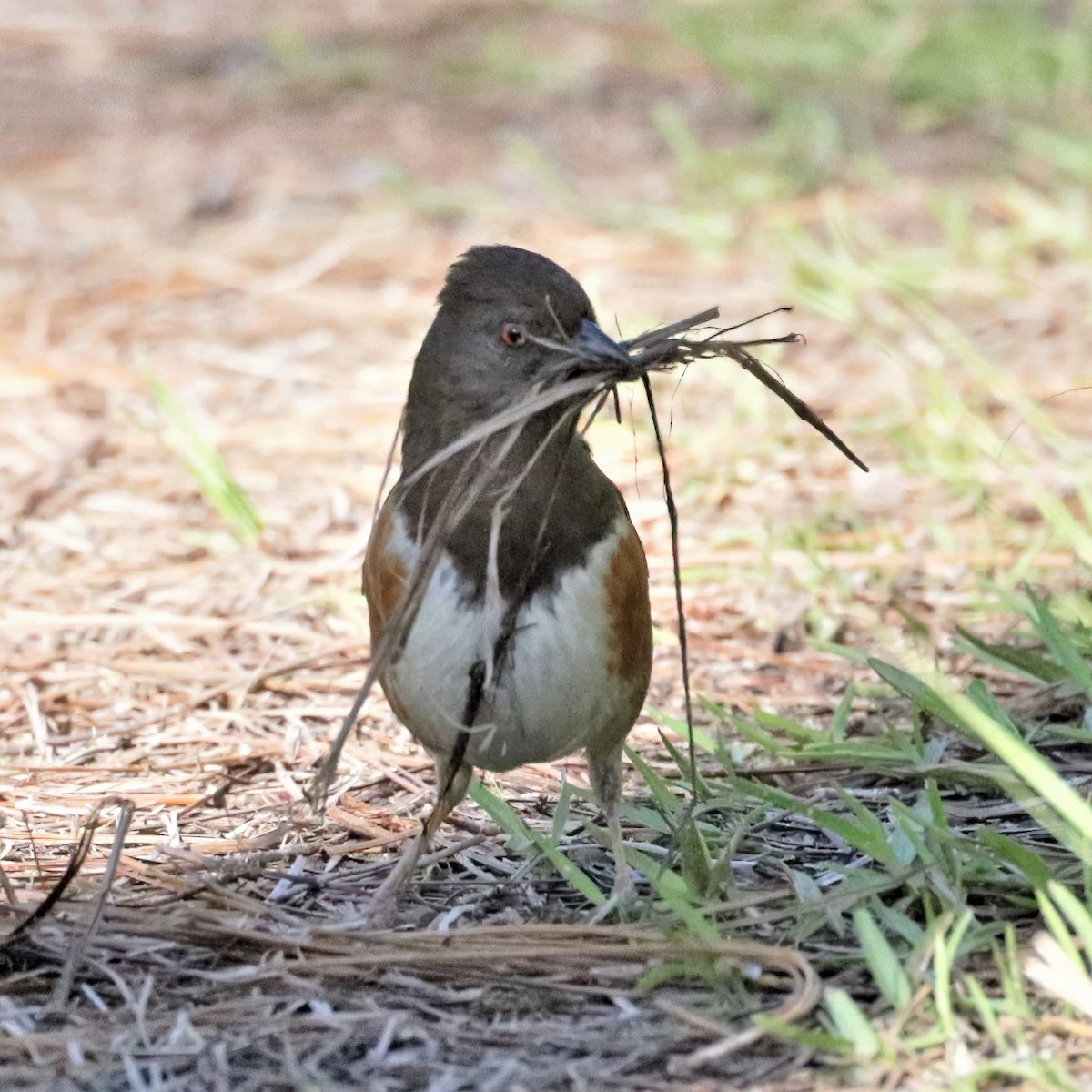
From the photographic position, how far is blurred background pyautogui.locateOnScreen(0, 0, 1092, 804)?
4.65 metres

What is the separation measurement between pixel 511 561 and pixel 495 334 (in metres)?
0.43

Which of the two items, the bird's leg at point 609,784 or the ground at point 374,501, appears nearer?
the ground at point 374,501

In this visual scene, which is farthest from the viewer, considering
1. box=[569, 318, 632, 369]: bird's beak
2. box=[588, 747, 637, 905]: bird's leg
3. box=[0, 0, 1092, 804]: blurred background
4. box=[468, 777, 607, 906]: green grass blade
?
box=[0, 0, 1092, 804]: blurred background

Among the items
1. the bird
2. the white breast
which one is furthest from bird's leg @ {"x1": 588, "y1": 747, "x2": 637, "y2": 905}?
the white breast

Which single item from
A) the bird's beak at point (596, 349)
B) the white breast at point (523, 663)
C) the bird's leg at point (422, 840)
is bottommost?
the bird's leg at point (422, 840)

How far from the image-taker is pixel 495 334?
3219 millimetres

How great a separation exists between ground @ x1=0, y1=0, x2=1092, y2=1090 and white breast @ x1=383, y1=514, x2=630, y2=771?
0.94 ft

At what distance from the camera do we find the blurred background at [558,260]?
4.65 m

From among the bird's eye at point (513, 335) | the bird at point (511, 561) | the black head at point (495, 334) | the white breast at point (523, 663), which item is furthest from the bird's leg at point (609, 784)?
the bird's eye at point (513, 335)

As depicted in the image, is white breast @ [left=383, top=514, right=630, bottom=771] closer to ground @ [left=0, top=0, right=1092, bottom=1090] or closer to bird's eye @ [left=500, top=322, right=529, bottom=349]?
ground @ [left=0, top=0, right=1092, bottom=1090]

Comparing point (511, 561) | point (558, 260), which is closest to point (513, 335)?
point (511, 561)

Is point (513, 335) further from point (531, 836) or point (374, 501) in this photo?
point (374, 501)

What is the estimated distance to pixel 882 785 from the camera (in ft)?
11.6

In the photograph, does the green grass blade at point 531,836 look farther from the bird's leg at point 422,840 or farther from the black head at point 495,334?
the black head at point 495,334
